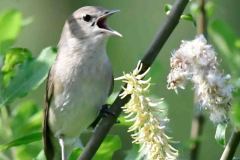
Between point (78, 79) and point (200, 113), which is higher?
point (200, 113)

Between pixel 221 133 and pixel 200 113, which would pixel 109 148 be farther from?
pixel 221 133

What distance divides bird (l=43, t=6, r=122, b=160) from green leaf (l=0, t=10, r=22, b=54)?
3.16ft

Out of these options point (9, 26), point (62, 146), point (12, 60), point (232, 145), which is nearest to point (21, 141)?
point (12, 60)

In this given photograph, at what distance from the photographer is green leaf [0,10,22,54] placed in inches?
98.7

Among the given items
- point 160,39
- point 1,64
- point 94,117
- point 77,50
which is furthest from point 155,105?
point 77,50

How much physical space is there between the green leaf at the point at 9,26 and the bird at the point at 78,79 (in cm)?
96

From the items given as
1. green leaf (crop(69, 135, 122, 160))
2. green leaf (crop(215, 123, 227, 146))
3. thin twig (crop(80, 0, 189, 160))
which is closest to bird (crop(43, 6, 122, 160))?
green leaf (crop(69, 135, 122, 160))

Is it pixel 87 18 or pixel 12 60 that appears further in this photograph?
pixel 87 18

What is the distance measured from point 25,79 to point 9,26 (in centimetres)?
26

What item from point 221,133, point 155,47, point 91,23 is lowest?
point 91,23

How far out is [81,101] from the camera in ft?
12.7

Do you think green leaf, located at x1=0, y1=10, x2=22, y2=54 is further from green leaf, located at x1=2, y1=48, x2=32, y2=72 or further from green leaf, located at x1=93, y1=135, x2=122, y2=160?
green leaf, located at x1=93, y1=135, x2=122, y2=160

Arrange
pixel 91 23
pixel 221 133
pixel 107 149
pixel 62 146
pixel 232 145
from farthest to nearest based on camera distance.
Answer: pixel 62 146
pixel 91 23
pixel 107 149
pixel 221 133
pixel 232 145

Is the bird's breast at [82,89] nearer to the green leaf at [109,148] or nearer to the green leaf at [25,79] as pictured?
the green leaf at [25,79]
